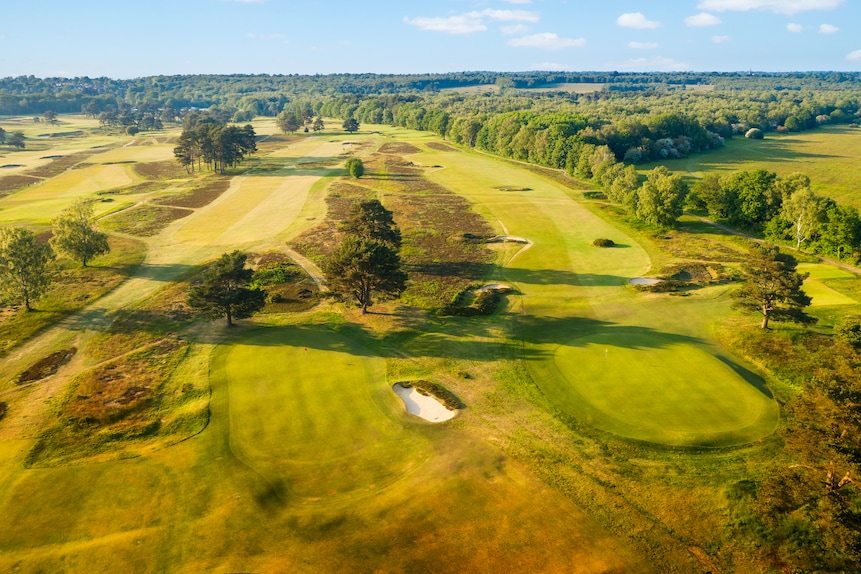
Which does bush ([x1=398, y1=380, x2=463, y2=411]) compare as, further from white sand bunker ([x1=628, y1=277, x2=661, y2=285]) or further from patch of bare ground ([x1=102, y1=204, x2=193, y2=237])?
patch of bare ground ([x1=102, y1=204, x2=193, y2=237])

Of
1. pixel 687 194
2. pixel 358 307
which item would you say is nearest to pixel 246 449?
pixel 358 307

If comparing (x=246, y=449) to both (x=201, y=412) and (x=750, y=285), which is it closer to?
(x=201, y=412)

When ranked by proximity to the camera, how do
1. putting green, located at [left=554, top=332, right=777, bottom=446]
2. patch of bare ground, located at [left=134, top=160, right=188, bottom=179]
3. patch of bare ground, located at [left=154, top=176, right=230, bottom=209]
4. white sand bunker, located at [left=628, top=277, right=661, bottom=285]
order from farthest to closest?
patch of bare ground, located at [left=134, top=160, right=188, bottom=179] → patch of bare ground, located at [left=154, top=176, right=230, bottom=209] → white sand bunker, located at [left=628, top=277, right=661, bottom=285] → putting green, located at [left=554, top=332, right=777, bottom=446]

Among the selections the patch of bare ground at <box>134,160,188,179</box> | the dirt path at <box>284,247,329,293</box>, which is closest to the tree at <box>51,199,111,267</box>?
the dirt path at <box>284,247,329,293</box>

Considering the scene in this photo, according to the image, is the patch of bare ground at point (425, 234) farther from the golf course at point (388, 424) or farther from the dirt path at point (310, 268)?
the dirt path at point (310, 268)

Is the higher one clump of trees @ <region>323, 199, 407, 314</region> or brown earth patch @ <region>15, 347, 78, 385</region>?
clump of trees @ <region>323, 199, 407, 314</region>

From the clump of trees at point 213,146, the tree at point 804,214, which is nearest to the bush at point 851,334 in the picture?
the tree at point 804,214
